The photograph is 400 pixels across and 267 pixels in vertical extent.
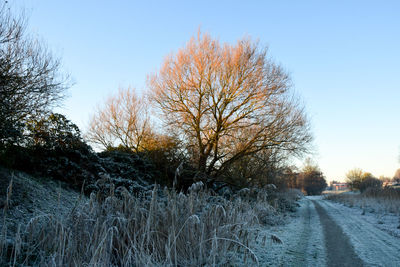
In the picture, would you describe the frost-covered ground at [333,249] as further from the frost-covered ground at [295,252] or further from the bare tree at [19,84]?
the bare tree at [19,84]

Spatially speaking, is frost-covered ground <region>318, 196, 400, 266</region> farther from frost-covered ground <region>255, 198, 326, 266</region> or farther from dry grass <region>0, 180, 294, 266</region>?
dry grass <region>0, 180, 294, 266</region>

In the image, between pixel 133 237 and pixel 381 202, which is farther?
pixel 381 202

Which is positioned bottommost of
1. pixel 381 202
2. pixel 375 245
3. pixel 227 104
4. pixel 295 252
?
pixel 295 252

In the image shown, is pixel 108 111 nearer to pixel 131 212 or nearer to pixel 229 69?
pixel 229 69

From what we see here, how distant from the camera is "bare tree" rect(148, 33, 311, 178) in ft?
37.0

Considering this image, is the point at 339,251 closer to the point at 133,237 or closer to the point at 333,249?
the point at 333,249

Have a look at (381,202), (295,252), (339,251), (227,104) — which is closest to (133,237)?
(295,252)

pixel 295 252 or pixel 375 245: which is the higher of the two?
pixel 375 245

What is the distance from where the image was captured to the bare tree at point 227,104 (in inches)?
444

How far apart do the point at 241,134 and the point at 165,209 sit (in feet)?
27.3

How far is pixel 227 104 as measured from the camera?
37.9 feet

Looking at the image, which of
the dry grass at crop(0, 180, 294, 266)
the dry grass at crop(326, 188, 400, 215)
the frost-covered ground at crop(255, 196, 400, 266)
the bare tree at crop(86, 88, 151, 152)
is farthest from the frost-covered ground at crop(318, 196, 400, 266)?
the bare tree at crop(86, 88, 151, 152)

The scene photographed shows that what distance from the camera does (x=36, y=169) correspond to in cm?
812

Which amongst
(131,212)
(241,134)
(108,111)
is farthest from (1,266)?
(108,111)
